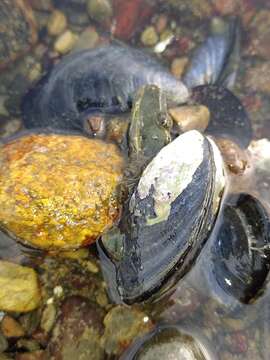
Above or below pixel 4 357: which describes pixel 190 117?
above

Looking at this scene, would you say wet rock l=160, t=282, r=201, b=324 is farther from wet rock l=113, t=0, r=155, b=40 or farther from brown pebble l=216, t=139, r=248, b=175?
wet rock l=113, t=0, r=155, b=40

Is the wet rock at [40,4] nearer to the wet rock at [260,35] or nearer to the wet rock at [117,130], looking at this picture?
the wet rock at [117,130]

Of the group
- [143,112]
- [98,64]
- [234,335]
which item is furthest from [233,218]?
[98,64]

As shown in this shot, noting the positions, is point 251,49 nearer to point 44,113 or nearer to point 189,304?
point 44,113

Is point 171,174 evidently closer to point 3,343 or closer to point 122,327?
point 122,327

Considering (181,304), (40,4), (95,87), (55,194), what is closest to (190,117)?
(95,87)

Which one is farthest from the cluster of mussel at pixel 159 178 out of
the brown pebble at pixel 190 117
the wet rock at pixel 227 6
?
the wet rock at pixel 227 6

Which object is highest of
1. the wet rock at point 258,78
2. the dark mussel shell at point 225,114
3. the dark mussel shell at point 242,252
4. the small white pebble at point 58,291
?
the wet rock at point 258,78
